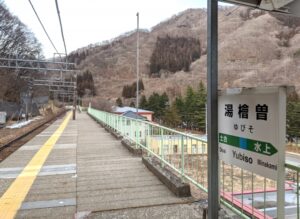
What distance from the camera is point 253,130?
3.00 metres

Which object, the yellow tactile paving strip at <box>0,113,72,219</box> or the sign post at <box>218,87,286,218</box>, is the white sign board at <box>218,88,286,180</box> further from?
the yellow tactile paving strip at <box>0,113,72,219</box>

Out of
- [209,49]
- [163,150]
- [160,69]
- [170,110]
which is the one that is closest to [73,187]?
[163,150]

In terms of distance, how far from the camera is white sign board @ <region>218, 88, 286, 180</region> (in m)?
2.70

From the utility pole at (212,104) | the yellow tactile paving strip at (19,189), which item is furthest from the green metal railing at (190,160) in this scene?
the yellow tactile paving strip at (19,189)

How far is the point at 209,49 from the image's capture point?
11.0 ft

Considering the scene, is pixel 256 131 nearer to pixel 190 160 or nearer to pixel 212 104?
pixel 212 104

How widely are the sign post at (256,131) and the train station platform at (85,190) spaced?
138 cm

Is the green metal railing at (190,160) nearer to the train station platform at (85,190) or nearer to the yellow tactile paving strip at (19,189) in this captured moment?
the train station platform at (85,190)

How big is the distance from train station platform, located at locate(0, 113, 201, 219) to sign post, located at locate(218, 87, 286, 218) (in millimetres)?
1379

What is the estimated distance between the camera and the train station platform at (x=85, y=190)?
4477 mm

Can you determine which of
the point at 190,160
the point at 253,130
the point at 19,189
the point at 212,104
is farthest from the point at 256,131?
the point at 19,189

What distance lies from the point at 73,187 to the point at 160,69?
98282 mm

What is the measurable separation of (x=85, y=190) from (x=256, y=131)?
11.5 feet

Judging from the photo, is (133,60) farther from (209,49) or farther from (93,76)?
(209,49)
